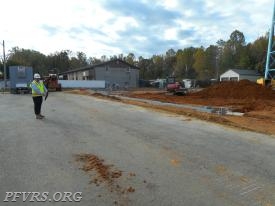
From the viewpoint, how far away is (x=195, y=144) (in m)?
9.00

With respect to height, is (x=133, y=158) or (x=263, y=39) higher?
(x=263, y=39)

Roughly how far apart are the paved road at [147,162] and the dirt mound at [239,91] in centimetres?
1886

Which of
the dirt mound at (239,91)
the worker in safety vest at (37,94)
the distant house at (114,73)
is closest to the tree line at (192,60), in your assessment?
the distant house at (114,73)

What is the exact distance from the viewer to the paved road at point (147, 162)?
5.23 m

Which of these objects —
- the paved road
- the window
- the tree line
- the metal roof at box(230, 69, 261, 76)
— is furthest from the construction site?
the tree line

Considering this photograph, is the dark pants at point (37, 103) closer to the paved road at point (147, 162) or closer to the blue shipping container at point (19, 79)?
the paved road at point (147, 162)

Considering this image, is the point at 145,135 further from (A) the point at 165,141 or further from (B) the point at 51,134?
(B) the point at 51,134

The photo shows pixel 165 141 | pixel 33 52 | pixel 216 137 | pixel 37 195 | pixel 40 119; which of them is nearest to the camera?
pixel 37 195

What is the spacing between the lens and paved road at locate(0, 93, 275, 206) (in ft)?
17.2

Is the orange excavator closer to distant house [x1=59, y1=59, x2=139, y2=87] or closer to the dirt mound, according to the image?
the dirt mound

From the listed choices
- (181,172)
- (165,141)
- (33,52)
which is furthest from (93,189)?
(33,52)

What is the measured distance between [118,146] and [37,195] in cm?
357

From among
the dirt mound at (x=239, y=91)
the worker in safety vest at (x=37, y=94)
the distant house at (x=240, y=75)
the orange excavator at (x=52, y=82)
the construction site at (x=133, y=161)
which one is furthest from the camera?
the distant house at (x=240, y=75)

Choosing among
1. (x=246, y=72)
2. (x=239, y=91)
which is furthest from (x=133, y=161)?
(x=246, y=72)
